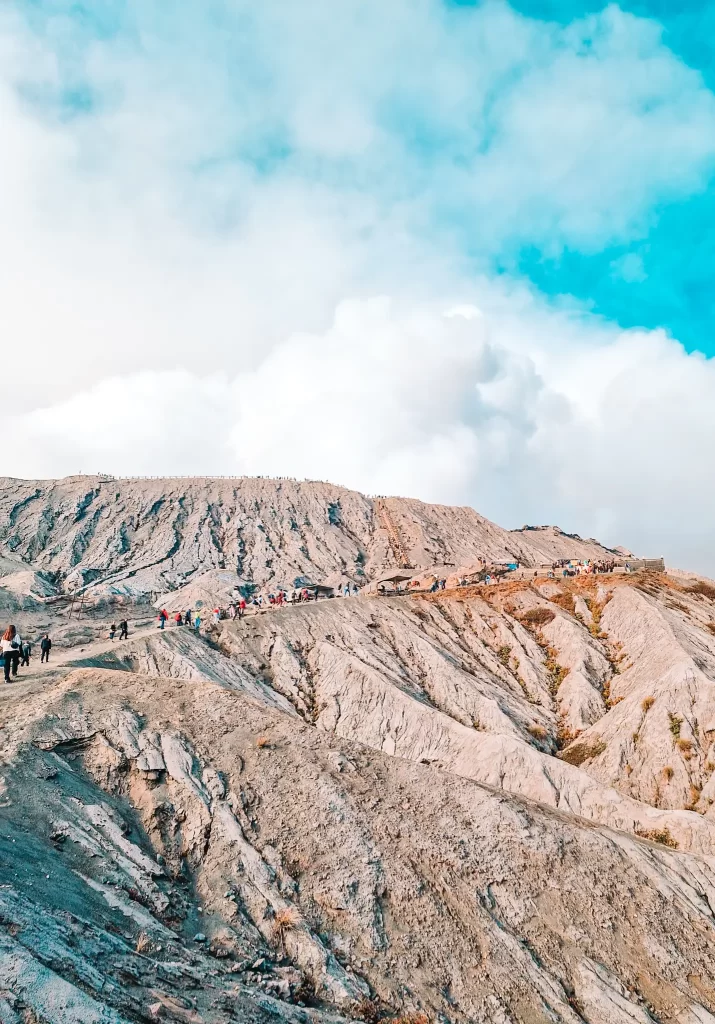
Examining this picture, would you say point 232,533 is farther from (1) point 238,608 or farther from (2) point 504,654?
(2) point 504,654

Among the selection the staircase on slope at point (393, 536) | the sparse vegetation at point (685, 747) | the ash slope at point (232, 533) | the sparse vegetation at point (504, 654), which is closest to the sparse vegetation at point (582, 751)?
the sparse vegetation at point (685, 747)

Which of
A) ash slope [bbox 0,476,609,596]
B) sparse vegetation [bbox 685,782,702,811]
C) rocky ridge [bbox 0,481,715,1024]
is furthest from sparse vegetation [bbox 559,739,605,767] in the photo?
ash slope [bbox 0,476,609,596]

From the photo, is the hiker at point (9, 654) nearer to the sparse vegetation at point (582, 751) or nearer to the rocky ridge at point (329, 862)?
the rocky ridge at point (329, 862)

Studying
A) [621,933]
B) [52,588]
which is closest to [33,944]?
[621,933]

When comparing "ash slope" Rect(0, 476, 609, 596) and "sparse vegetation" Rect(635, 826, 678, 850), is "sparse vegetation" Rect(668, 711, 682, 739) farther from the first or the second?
"ash slope" Rect(0, 476, 609, 596)

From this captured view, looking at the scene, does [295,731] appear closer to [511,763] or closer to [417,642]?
[511,763]
